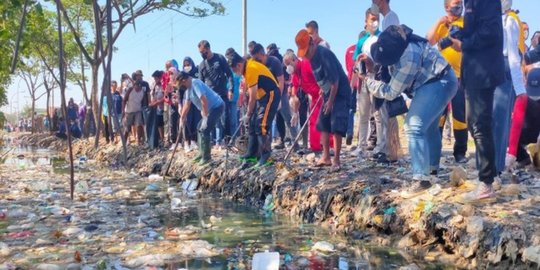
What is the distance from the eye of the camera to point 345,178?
197 inches

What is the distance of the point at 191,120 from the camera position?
867 centimetres

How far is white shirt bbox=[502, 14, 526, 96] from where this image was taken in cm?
420

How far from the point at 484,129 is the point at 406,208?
78 cm

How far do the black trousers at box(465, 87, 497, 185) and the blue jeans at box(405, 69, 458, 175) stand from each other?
480 millimetres


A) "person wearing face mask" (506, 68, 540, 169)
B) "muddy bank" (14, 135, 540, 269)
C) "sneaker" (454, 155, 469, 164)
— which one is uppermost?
"person wearing face mask" (506, 68, 540, 169)

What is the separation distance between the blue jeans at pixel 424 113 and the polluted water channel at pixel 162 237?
2.60 ft

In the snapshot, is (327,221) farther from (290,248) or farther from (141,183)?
(141,183)

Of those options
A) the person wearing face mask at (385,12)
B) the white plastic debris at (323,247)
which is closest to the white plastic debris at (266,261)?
→ the white plastic debris at (323,247)

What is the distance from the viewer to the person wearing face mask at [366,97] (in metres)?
5.26

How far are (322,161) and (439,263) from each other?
2.62 m

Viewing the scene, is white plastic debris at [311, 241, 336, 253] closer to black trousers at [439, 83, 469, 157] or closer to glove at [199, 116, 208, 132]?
black trousers at [439, 83, 469, 157]

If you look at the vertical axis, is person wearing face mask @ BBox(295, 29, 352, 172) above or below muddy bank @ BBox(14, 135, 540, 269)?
above

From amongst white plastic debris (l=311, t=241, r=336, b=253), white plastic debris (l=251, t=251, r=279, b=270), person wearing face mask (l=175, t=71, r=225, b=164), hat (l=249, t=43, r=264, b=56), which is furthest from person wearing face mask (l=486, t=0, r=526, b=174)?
person wearing face mask (l=175, t=71, r=225, b=164)

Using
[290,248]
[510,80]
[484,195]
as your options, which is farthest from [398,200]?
[510,80]
